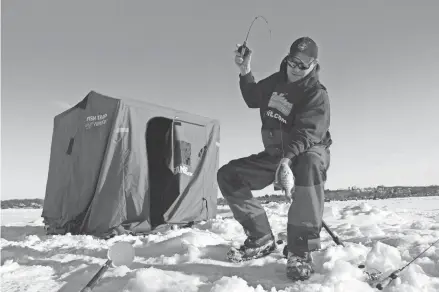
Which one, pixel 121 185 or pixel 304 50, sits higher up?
pixel 304 50

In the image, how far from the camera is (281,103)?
2738 mm

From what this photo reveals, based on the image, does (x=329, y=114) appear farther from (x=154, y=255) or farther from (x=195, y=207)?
(x=195, y=207)

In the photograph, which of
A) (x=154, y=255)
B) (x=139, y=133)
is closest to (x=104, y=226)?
(x=139, y=133)

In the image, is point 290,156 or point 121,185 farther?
point 121,185

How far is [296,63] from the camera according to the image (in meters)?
2.68

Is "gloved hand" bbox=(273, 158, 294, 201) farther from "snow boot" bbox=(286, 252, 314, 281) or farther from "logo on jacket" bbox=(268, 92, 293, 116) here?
"logo on jacket" bbox=(268, 92, 293, 116)

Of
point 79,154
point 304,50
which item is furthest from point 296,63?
point 79,154

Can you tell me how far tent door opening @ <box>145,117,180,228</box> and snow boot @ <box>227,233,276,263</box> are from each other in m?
2.46

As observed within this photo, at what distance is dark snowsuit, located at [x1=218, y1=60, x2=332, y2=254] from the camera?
235 centimetres

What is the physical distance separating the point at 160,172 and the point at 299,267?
12.6 feet

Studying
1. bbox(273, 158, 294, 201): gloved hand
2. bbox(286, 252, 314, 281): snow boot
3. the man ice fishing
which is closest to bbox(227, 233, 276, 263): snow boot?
the man ice fishing

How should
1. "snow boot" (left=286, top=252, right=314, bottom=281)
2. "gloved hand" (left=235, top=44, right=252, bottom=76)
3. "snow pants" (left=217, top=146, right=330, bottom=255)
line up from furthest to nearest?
"gloved hand" (left=235, top=44, right=252, bottom=76), "snow pants" (left=217, top=146, right=330, bottom=255), "snow boot" (left=286, top=252, right=314, bottom=281)

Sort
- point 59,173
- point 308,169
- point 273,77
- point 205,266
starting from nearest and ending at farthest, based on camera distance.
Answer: point 308,169 < point 205,266 < point 273,77 < point 59,173

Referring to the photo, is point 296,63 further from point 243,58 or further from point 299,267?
point 299,267
